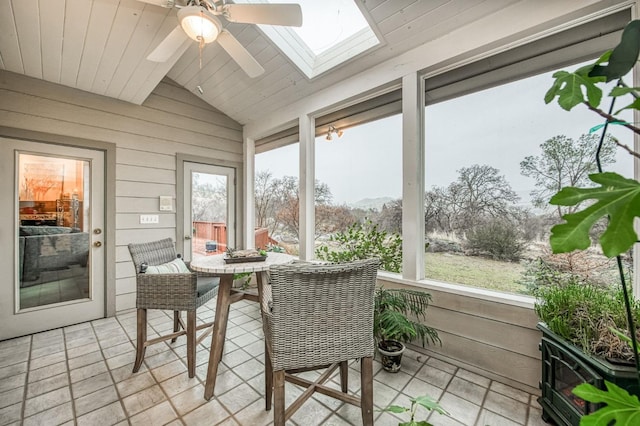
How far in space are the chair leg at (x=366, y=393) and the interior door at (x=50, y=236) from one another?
323 cm

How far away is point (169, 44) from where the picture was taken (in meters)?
1.92

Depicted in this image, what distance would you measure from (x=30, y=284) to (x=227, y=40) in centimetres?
318

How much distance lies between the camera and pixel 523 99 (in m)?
1.93

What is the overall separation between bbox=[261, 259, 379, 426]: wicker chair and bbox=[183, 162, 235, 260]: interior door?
278cm

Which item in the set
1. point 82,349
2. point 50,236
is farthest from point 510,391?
point 50,236

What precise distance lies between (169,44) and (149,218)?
2.26 m

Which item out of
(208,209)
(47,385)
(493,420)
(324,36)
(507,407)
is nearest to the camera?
(493,420)

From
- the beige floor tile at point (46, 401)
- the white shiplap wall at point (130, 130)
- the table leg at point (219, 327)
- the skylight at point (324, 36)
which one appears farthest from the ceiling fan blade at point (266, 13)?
the beige floor tile at point (46, 401)

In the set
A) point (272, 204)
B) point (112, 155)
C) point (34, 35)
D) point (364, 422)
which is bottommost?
point (364, 422)

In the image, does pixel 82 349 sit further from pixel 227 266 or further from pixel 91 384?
pixel 227 266

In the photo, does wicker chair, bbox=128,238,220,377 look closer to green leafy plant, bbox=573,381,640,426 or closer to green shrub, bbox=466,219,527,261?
green leafy plant, bbox=573,381,640,426

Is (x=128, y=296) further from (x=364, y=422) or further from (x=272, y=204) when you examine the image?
(x=364, y=422)

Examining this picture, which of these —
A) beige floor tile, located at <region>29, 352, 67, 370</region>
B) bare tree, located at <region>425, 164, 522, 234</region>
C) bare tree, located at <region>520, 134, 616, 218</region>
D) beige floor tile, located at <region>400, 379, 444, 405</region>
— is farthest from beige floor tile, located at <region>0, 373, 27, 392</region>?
bare tree, located at <region>520, 134, 616, 218</region>

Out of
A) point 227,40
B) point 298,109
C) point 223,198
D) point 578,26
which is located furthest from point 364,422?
point 223,198
